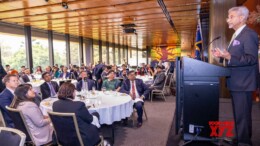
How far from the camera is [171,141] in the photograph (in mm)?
2873

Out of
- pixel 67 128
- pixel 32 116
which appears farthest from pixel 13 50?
pixel 67 128

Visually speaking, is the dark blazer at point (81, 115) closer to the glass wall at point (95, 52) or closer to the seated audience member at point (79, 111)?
the seated audience member at point (79, 111)

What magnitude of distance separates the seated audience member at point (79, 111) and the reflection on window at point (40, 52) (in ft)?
25.7

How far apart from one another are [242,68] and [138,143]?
2168mm

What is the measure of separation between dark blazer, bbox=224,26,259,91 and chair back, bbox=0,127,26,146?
1.80 metres

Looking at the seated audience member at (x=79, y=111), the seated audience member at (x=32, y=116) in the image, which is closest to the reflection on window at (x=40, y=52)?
the seated audience member at (x=32, y=116)

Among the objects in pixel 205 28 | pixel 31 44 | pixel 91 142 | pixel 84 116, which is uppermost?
pixel 205 28

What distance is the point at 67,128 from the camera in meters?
2.07

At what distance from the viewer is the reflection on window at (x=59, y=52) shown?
1026cm

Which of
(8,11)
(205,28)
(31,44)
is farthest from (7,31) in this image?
(205,28)

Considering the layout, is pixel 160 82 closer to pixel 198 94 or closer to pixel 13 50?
pixel 198 94

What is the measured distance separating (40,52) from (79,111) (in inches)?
333

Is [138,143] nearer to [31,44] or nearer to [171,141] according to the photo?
[171,141]

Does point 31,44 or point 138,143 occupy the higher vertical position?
point 31,44
